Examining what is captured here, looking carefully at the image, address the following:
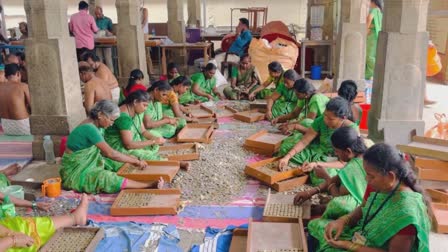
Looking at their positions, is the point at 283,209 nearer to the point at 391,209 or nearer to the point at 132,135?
the point at 391,209

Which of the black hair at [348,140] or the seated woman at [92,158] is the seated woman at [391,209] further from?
the seated woman at [92,158]

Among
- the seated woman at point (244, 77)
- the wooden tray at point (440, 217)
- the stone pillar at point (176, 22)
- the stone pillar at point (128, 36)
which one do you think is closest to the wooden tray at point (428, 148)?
the wooden tray at point (440, 217)

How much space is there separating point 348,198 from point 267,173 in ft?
3.91

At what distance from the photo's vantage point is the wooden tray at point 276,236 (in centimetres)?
288

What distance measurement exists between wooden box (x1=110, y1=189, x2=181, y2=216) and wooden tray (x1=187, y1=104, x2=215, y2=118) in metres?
2.72

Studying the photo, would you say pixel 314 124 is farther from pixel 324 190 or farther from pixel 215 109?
pixel 215 109

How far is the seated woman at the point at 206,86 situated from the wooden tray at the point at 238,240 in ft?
15.4

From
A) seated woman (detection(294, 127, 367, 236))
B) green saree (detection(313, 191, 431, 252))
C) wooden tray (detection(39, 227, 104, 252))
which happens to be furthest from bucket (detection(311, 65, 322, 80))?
green saree (detection(313, 191, 431, 252))

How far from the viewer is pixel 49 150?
494 cm

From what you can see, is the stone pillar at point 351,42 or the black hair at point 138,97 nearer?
the black hair at point 138,97

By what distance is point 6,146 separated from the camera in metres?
5.66

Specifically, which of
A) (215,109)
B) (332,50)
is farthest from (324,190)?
(332,50)

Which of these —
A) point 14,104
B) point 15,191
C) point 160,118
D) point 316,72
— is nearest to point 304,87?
point 160,118

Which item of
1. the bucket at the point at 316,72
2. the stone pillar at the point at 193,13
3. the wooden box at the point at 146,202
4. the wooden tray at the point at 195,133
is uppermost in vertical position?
the stone pillar at the point at 193,13
